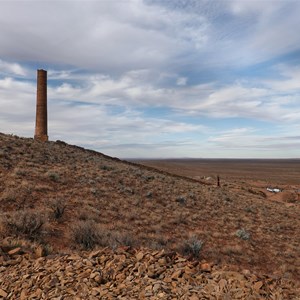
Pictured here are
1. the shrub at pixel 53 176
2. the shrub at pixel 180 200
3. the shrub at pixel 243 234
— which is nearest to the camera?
the shrub at pixel 243 234

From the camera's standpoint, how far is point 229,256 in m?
12.5

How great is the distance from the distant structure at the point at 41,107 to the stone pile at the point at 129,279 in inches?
1287

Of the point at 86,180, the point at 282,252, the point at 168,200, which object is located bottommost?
the point at 282,252

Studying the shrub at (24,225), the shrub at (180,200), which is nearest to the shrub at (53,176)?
the shrub at (180,200)

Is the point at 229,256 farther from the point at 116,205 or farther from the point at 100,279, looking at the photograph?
the point at 100,279

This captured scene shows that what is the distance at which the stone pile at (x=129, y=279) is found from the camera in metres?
5.13

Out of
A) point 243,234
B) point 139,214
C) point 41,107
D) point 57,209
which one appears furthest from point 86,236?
point 41,107

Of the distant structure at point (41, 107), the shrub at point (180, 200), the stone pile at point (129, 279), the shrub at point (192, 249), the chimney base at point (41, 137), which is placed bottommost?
the shrub at point (192, 249)

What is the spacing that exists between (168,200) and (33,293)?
14680 mm

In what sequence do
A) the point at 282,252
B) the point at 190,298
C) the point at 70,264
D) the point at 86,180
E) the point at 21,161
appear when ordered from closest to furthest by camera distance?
the point at 190,298 → the point at 70,264 → the point at 282,252 → the point at 86,180 → the point at 21,161

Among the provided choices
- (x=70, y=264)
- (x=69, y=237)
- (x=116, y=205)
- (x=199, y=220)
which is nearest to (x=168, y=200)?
(x=199, y=220)

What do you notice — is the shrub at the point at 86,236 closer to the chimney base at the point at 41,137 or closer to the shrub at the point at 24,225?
the shrub at the point at 24,225

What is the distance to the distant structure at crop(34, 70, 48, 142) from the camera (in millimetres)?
37250

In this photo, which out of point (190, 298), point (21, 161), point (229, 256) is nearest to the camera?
point (190, 298)
